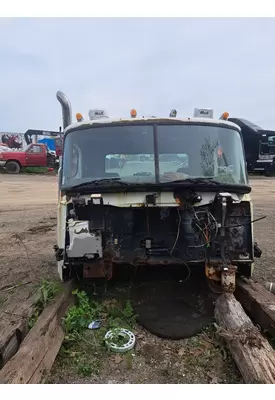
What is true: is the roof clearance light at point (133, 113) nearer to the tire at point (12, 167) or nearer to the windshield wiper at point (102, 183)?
the windshield wiper at point (102, 183)

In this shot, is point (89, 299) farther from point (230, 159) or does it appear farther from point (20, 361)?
point (230, 159)

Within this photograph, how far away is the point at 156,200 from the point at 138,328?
125 cm

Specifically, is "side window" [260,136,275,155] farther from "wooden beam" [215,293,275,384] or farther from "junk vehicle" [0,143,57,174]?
"wooden beam" [215,293,275,384]

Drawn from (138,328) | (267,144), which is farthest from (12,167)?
(138,328)

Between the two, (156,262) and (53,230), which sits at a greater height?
(156,262)

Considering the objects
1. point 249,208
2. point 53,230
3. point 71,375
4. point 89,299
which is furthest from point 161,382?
point 53,230

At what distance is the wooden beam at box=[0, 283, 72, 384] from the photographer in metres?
2.34

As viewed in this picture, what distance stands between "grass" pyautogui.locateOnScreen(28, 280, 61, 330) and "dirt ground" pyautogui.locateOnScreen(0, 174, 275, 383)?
1.40 feet

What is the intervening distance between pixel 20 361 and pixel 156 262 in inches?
67.9

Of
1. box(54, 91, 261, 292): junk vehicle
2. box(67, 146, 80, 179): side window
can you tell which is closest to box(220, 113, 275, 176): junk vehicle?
box(54, 91, 261, 292): junk vehicle

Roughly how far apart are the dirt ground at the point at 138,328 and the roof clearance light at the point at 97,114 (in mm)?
2193

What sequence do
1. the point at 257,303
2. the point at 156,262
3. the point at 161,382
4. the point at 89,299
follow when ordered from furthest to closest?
→ the point at 89,299, the point at 156,262, the point at 257,303, the point at 161,382

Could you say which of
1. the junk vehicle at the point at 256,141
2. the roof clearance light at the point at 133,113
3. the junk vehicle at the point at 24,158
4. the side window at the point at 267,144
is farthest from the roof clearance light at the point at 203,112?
the junk vehicle at the point at 24,158

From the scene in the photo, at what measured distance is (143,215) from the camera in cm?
397
